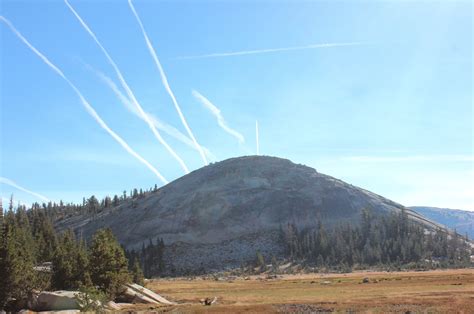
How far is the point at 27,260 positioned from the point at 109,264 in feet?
34.3

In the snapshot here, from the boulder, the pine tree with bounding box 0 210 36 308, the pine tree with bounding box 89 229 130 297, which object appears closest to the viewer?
the boulder

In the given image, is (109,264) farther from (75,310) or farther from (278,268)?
(278,268)

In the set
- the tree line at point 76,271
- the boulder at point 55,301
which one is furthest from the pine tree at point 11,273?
the boulder at point 55,301

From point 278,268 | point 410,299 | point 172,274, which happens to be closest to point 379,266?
point 278,268

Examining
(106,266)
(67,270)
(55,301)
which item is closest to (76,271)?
(67,270)

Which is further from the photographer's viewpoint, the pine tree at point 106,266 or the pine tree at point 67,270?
the pine tree at point 67,270

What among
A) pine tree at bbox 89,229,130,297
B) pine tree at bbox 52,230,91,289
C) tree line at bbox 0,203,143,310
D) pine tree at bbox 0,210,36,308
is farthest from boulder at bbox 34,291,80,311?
pine tree at bbox 52,230,91,289

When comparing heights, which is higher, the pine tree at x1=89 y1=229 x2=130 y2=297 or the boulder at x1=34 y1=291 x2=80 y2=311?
the pine tree at x1=89 y1=229 x2=130 y2=297

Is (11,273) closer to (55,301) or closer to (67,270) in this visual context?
(55,301)

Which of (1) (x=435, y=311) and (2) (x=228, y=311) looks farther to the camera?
(2) (x=228, y=311)

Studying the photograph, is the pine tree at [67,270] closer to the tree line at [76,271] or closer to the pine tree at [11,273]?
the tree line at [76,271]

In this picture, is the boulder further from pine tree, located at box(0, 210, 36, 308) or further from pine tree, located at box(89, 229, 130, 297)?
pine tree, located at box(89, 229, 130, 297)

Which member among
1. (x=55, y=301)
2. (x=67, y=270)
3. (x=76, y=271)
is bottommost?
(x=55, y=301)

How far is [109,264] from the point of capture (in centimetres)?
6606
